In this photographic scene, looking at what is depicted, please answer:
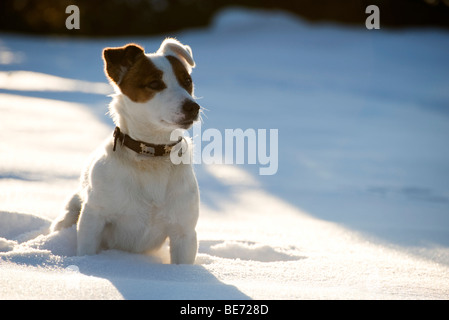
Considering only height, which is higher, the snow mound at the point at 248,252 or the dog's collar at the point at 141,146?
the dog's collar at the point at 141,146

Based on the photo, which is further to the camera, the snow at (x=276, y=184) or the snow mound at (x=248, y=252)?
the snow mound at (x=248, y=252)

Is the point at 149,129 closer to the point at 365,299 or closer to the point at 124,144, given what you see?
the point at 124,144

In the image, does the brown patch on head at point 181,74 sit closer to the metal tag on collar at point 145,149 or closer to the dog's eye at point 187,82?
the dog's eye at point 187,82

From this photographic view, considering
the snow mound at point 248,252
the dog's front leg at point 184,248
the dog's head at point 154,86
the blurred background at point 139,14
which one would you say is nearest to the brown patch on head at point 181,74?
the dog's head at point 154,86

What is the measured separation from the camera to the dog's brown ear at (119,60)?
339 centimetres

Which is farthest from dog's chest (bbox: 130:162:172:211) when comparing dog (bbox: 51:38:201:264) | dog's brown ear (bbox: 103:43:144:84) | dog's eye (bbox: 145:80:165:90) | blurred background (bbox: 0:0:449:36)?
blurred background (bbox: 0:0:449:36)

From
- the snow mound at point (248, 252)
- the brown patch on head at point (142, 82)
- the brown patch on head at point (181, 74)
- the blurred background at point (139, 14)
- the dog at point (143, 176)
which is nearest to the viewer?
the dog at point (143, 176)

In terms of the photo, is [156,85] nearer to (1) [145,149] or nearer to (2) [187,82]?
(2) [187,82]

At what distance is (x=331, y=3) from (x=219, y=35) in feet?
13.6

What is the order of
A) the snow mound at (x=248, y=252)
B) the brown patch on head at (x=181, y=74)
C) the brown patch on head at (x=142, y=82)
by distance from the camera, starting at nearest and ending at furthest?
the brown patch on head at (x=142, y=82)
the brown patch on head at (x=181, y=74)
the snow mound at (x=248, y=252)

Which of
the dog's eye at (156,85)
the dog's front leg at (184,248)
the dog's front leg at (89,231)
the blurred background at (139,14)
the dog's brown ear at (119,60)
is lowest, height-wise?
the dog's front leg at (184,248)

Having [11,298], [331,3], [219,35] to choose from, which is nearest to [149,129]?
[11,298]

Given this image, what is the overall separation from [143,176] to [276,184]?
2.84 m
